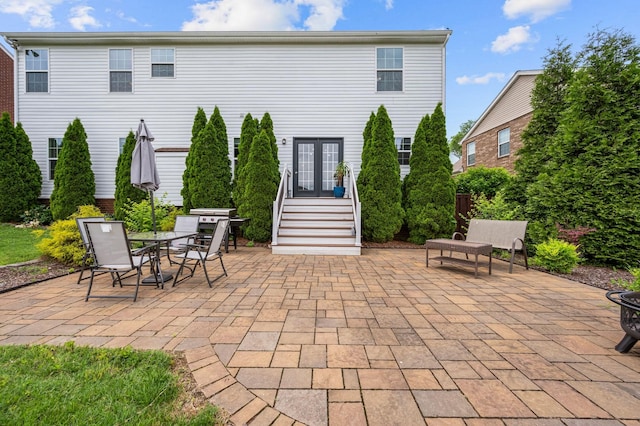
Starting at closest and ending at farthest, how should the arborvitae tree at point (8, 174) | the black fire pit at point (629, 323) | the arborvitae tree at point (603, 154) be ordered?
the black fire pit at point (629, 323) → the arborvitae tree at point (603, 154) → the arborvitae tree at point (8, 174)

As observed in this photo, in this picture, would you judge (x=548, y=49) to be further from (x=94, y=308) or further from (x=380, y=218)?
(x=94, y=308)

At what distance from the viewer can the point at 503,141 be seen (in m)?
16.0

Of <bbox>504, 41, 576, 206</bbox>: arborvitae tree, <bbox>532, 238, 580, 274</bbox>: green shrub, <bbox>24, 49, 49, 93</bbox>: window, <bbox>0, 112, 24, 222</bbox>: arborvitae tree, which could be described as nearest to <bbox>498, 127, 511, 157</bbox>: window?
<bbox>504, 41, 576, 206</bbox>: arborvitae tree

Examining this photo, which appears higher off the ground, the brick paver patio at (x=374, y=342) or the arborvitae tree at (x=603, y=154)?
the arborvitae tree at (x=603, y=154)

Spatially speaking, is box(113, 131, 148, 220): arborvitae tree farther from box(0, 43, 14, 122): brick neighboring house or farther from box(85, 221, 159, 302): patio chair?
box(0, 43, 14, 122): brick neighboring house

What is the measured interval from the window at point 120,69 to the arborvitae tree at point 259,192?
257 inches

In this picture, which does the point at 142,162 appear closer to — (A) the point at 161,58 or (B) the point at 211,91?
(B) the point at 211,91

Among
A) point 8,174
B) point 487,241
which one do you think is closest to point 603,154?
point 487,241

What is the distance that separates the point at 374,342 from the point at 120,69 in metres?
13.2

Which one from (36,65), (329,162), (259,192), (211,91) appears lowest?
(259,192)


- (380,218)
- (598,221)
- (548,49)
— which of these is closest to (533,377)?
(598,221)

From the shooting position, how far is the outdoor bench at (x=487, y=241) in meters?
5.10

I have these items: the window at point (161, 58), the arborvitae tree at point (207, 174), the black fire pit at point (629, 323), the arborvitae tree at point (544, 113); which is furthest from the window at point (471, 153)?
the black fire pit at point (629, 323)

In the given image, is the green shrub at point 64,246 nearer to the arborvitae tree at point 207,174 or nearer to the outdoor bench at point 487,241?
the arborvitae tree at point 207,174
